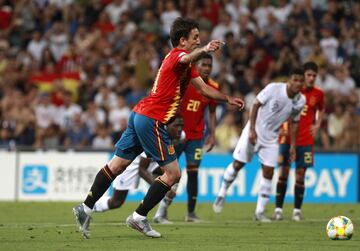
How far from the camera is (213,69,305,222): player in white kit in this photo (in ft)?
51.2

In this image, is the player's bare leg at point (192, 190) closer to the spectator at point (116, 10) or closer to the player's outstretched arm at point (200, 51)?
the player's outstretched arm at point (200, 51)

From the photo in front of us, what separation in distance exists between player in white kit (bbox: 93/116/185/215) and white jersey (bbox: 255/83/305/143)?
5.33 feet

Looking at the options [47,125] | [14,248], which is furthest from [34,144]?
[14,248]

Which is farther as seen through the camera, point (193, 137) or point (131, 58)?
point (131, 58)

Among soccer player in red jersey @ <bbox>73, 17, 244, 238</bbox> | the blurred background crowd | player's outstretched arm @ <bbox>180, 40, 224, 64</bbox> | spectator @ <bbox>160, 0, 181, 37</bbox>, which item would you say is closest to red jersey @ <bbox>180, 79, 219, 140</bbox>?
soccer player in red jersey @ <bbox>73, 17, 244, 238</bbox>

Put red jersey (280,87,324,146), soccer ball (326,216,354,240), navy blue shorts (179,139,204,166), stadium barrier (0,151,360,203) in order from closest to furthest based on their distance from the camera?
soccer ball (326,216,354,240) → navy blue shorts (179,139,204,166) → red jersey (280,87,324,146) → stadium barrier (0,151,360,203)

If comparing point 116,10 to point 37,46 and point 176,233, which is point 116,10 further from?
point 176,233

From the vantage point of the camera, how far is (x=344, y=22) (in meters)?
25.5

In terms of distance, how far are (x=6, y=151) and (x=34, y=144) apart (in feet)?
4.93

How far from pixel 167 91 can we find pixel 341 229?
2721 millimetres

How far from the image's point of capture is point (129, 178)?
14516mm

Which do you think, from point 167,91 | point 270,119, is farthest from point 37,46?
point 167,91

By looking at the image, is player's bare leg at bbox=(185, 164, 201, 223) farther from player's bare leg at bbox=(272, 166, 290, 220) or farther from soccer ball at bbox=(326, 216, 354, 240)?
soccer ball at bbox=(326, 216, 354, 240)

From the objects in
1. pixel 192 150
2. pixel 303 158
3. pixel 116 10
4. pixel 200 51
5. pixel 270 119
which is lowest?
pixel 303 158
